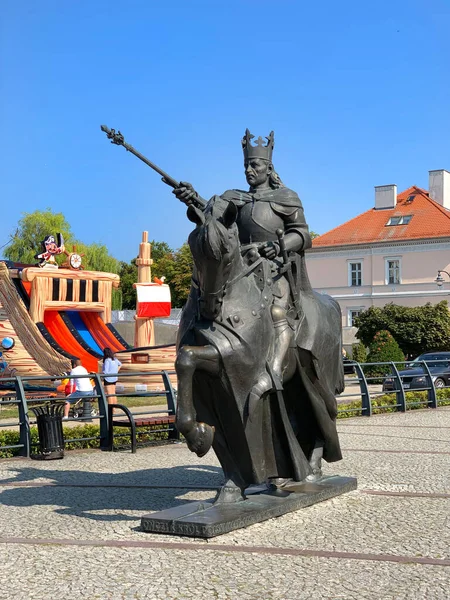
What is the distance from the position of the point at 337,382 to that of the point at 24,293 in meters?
21.4

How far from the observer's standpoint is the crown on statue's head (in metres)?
7.96

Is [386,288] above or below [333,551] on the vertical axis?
above

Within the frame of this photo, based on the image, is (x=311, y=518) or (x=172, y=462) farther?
(x=172, y=462)

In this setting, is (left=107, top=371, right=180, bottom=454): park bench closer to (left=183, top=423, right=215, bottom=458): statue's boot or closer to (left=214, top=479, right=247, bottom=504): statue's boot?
(left=214, top=479, right=247, bottom=504): statue's boot

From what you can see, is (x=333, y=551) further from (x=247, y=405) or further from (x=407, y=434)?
(x=407, y=434)

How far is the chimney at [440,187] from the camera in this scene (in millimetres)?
56531

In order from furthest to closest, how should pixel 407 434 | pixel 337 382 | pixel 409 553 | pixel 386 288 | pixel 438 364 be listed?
pixel 386 288, pixel 438 364, pixel 407 434, pixel 337 382, pixel 409 553

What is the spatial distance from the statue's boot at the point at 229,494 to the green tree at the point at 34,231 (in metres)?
54.2

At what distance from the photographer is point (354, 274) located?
55.0 m

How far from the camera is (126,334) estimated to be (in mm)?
48156

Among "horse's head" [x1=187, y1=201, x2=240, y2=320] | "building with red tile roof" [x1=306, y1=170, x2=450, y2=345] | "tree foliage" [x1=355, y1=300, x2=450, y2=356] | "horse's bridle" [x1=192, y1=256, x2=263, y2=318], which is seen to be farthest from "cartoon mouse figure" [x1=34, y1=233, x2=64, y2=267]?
"building with red tile roof" [x1=306, y1=170, x2=450, y2=345]

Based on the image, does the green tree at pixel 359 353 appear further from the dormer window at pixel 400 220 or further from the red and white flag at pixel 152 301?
the dormer window at pixel 400 220

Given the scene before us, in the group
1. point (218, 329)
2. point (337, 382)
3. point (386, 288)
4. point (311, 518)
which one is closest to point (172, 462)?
point (337, 382)

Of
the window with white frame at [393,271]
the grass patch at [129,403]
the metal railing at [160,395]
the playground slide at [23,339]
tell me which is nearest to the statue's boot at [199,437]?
the metal railing at [160,395]
